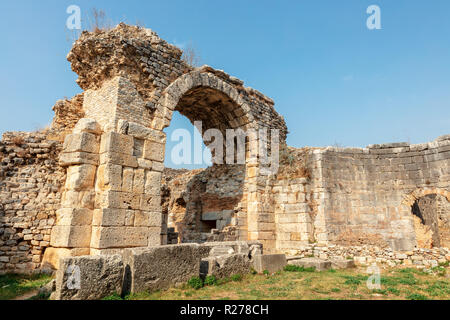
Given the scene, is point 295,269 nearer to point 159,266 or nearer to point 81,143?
point 159,266

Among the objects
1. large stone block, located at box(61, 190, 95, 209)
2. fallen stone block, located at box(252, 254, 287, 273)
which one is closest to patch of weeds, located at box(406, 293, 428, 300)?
fallen stone block, located at box(252, 254, 287, 273)

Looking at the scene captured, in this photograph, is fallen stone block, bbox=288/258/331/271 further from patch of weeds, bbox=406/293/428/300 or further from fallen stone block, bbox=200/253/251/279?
patch of weeds, bbox=406/293/428/300

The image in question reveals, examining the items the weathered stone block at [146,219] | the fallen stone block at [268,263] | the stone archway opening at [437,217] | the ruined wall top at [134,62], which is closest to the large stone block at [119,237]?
the weathered stone block at [146,219]

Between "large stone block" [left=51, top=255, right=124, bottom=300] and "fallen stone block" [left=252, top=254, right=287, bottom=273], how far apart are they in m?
3.42

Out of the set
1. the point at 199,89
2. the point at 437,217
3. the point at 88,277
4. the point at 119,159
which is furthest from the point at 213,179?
the point at 437,217

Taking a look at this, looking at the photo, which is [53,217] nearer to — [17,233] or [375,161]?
[17,233]

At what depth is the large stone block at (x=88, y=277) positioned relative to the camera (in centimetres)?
→ 392

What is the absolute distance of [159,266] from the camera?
4844 mm

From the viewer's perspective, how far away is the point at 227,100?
11.1m

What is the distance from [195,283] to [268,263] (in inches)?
95.3

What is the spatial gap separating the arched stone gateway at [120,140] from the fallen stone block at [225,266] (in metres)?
2.10

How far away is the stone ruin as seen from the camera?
22.5 feet
